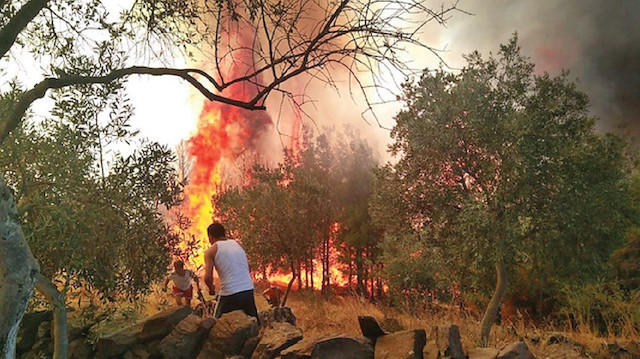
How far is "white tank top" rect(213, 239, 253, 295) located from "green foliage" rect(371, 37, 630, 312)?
937 cm

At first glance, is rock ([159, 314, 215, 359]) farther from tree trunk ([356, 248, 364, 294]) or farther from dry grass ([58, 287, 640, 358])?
tree trunk ([356, 248, 364, 294])

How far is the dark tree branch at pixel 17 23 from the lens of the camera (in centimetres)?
477

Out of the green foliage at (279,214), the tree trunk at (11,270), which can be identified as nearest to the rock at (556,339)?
the tree trunk at (11,270)

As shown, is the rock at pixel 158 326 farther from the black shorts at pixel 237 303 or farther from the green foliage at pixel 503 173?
the green foliage at pixel 503 173

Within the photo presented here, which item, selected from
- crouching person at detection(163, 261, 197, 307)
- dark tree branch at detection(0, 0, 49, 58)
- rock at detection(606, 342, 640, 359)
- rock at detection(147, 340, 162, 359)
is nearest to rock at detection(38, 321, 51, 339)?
rock at detection(147, 340, 162, 359)

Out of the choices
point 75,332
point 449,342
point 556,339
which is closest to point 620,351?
point 556,339

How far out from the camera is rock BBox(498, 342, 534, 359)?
6.12 m

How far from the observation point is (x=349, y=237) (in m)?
40.8

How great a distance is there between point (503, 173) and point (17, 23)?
48.4ft

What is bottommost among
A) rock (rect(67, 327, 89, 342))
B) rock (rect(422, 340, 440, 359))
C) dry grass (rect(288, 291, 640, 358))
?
dry grass (rect(288, 291, 640, 358))

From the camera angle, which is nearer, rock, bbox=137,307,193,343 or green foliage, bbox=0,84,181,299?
green foliage, bbox=0,84,181,299

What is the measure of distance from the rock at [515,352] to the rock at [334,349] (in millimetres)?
1656

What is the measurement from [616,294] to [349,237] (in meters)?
22.7

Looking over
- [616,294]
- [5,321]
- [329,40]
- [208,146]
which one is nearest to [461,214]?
[616,294]
